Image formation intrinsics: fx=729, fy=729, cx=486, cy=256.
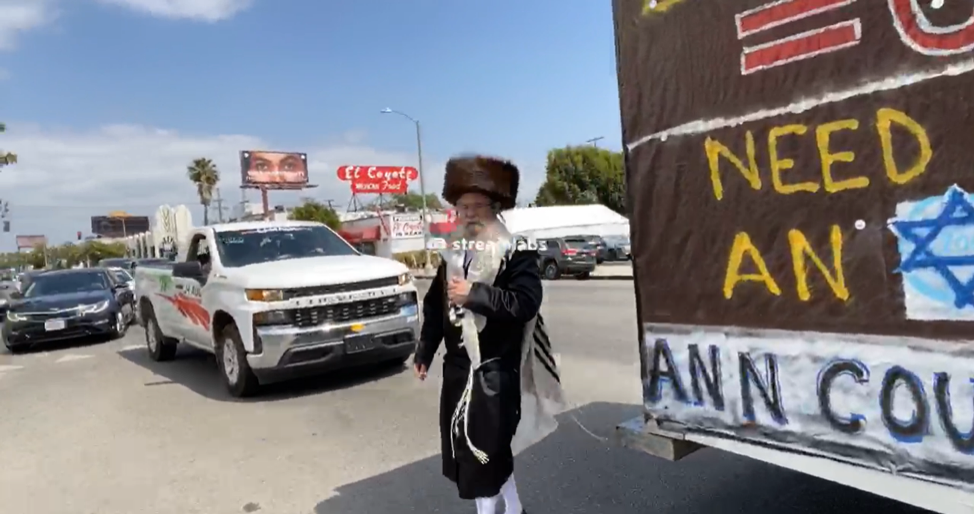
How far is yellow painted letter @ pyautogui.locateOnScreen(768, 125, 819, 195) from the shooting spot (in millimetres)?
2316

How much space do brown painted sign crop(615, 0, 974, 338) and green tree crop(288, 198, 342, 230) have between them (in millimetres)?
60999

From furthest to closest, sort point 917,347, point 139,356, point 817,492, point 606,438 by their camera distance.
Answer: point 139,356, point 606,438, point 817,492, point 917,347

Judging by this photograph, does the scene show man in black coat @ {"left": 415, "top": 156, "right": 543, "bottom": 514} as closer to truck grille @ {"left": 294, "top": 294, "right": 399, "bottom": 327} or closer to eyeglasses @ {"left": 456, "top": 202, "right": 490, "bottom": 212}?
eyeglasses @ {"left": 456, "top": 202, "right": 490, "bottom": 212}

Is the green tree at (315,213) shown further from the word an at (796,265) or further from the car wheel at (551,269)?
the word an at (796,265)

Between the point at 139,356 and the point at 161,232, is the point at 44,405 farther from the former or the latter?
the point at 161,232

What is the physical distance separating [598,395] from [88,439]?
14.9 ft

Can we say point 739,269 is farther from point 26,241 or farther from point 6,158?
point 26,241

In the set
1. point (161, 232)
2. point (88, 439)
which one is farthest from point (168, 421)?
point (161, 232)

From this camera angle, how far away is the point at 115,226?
440 feet

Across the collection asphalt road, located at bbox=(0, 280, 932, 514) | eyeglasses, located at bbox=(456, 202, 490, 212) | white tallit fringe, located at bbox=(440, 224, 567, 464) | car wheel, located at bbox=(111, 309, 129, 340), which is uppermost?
eyeglasses, located at bbox=(456, 202, 490, 212)

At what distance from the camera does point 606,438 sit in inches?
209

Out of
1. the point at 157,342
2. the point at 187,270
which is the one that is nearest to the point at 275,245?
the point at 187,270

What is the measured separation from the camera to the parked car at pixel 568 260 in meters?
24.6

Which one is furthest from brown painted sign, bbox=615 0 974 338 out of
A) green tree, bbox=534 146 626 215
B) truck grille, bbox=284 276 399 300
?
green tree, bbox=534 146 626 215
